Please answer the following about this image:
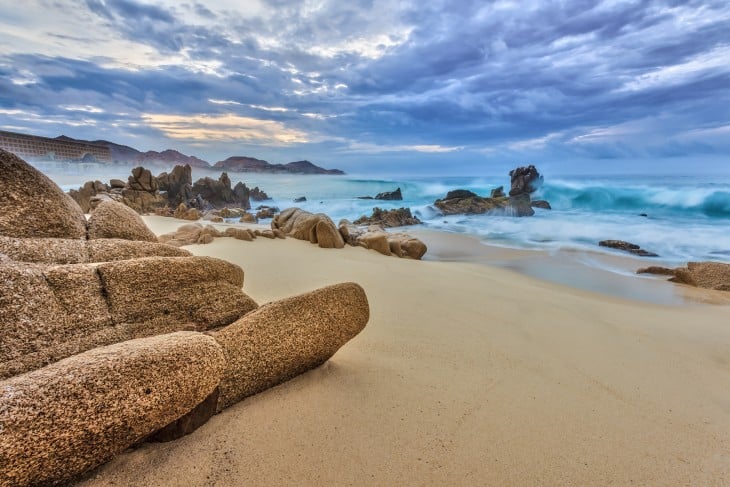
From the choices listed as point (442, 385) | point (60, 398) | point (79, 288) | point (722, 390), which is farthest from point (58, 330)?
point (722, 390)

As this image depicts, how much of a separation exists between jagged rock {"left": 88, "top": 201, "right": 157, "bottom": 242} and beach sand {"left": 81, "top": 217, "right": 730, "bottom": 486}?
54.0 inches

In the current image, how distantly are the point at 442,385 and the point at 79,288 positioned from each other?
1.94 metres

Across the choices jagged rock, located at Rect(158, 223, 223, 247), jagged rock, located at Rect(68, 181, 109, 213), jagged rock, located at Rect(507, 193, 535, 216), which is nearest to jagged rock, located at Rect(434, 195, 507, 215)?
jagged rock, located at Rect(507, 193, 535, 216)

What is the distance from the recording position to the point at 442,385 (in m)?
2.12

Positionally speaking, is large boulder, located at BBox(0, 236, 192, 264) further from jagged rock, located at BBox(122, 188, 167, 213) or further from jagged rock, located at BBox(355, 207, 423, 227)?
jagged rock, located at BBox(122, 188, 167, 213)

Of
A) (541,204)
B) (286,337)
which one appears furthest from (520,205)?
(286,337)

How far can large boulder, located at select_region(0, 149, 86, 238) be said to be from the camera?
74.0 inches

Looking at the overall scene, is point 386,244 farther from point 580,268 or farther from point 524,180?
point 524,180

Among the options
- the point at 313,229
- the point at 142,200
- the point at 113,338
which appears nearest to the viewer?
the point at 113,338

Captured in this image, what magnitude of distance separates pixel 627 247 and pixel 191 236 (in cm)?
1167

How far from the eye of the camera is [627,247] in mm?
10484

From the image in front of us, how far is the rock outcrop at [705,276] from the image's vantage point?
5.93m

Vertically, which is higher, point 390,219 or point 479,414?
point 479,414

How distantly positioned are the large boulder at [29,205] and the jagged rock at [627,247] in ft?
39.2
